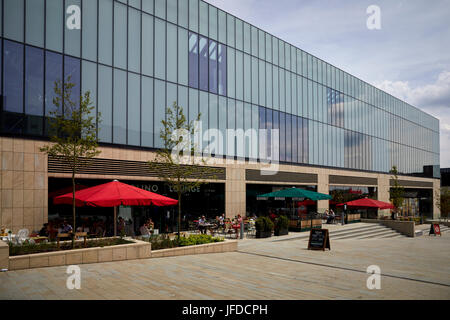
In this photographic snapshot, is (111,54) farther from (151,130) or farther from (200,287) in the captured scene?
(200,287)

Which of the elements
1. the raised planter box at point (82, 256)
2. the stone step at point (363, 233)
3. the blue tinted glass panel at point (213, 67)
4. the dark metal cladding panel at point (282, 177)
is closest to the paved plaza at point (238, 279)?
the raised planter box at point (82, 256)

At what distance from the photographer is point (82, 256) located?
465 inches

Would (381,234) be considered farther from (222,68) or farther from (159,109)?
(159,109)

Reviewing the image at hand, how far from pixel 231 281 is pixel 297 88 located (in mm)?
30711

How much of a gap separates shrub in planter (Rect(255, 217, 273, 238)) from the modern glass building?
7.30 meters

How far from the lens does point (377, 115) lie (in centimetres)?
5138

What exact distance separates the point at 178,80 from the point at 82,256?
16369 millimetres

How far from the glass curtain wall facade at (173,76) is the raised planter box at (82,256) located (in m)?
8.70

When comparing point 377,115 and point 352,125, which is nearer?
point 352,125

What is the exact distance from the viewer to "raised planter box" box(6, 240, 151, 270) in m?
10.7

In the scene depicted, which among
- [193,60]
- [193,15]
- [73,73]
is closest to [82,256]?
[73,73]

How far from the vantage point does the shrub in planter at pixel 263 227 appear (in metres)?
20.8

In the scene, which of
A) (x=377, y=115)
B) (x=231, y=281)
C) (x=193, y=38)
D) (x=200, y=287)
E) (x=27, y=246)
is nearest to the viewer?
(x=200, y=287)

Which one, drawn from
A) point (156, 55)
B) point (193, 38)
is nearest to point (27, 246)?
point (156, 55)
